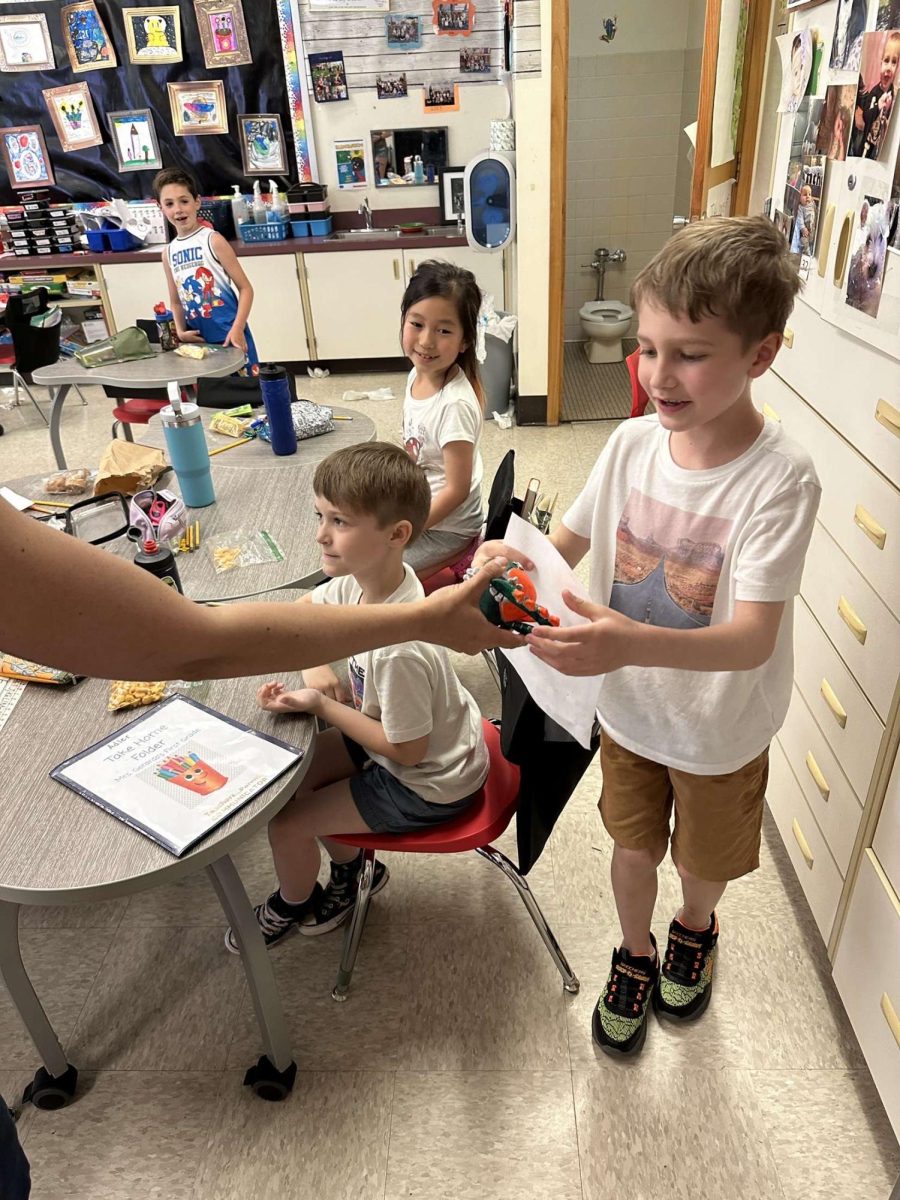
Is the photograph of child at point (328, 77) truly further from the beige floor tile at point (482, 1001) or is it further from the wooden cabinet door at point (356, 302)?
the beige floor tile at point (482, 1001)

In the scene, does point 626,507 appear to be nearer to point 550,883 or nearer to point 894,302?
point 894,302

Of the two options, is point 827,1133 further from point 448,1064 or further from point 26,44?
point 26,44

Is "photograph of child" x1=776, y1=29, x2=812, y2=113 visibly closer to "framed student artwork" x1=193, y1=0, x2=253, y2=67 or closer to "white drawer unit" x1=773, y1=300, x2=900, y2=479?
"white drawer unit" x1=773, y1=300, x2=900, y2=479

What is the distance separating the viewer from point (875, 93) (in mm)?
1304

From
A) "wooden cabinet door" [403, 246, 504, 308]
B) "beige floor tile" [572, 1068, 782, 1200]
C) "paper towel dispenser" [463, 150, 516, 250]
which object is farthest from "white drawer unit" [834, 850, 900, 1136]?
"wooden cabinet door" [403, 246, 504, 308]

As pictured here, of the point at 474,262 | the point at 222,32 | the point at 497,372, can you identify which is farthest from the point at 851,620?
the point at 222,32

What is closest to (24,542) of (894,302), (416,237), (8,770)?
(8,770)

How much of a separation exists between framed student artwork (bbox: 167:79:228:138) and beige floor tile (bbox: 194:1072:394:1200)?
18.1 feet

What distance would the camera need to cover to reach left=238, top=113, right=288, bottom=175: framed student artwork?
17.2 feet

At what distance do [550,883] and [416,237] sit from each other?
427cm

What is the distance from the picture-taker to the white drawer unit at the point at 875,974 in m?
1.34

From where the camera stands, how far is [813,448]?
164 centimetres

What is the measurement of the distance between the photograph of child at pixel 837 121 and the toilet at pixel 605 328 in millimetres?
4013

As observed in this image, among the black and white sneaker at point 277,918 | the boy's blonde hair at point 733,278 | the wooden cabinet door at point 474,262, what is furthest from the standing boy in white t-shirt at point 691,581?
the wooden cabinet door at point 474,262
